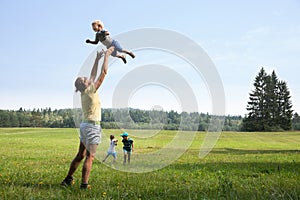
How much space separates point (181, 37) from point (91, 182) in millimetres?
3552

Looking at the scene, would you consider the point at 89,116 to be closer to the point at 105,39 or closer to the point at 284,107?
the point at 105,39

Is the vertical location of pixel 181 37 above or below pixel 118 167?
above

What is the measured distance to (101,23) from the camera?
6.39m

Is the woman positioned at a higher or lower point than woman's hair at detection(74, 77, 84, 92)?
lower

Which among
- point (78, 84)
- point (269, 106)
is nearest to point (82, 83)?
point (78, 84)

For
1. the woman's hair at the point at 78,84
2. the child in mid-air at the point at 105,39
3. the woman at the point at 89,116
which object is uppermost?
the child in mid-air at the point at 105,39

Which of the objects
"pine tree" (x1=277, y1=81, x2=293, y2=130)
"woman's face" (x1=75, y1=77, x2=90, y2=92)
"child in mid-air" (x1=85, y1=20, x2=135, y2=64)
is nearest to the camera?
"child in mid-air" (x1=85, y1=20, x2=135, y2=64)

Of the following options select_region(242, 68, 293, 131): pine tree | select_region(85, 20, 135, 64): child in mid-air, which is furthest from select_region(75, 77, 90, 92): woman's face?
select_region(242, 68, 293, 131): pine tree

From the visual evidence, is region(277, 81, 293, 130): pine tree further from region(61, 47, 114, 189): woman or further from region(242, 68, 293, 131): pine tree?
region(61, 47, 114, 189): woman

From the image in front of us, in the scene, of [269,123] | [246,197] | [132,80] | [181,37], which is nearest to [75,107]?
[132,80]

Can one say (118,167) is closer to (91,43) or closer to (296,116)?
(91,43)

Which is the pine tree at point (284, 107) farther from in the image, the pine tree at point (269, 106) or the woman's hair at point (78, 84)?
the woman's hair at point (78, 84)

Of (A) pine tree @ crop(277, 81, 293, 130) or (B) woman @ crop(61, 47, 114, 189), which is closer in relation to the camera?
(B) woman @ crop(61, 47, 114, 189)

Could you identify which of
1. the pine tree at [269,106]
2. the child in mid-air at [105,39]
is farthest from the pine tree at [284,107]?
the child in mid-air at [105,39]
